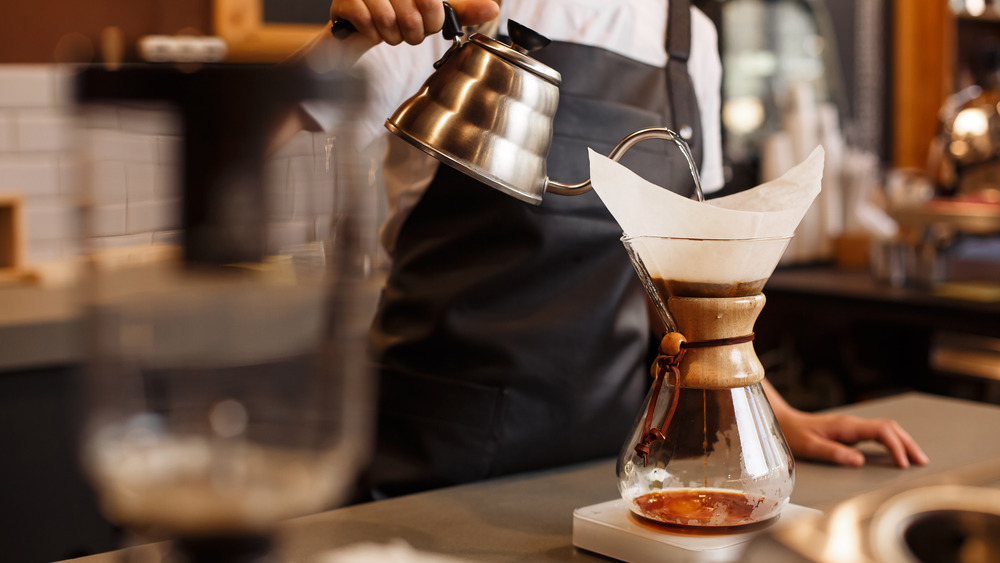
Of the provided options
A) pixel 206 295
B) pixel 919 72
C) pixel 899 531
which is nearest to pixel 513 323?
pixel 899 531

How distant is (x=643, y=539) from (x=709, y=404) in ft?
0.40

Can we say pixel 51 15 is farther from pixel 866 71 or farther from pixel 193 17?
pixel 866 71

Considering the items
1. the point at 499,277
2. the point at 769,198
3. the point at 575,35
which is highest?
the point at 575,35

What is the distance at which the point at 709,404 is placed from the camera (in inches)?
29.8

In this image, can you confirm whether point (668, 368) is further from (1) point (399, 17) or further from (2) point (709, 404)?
(1) point (399, 17)

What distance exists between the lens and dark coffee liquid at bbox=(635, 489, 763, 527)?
0.75m

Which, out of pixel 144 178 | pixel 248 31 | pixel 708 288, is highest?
pixel 248 31

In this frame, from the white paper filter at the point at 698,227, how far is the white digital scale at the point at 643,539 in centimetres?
20

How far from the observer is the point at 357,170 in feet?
1.23

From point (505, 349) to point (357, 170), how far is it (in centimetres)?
79

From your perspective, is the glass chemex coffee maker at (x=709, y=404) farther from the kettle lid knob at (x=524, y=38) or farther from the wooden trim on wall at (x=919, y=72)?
the wooden trim on wall at (x=919, y=72)

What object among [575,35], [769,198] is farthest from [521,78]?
[575,35]

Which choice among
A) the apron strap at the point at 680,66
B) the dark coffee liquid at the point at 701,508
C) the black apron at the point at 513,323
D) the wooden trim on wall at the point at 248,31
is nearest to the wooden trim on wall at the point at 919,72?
the wooden trim on wall at the point at 248,31

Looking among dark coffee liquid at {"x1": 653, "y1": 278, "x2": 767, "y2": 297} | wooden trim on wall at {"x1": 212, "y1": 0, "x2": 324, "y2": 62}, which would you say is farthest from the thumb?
wooden trim on wall at {"x1": 212, "y1": 0, "x2": 324, "y2": 62}
